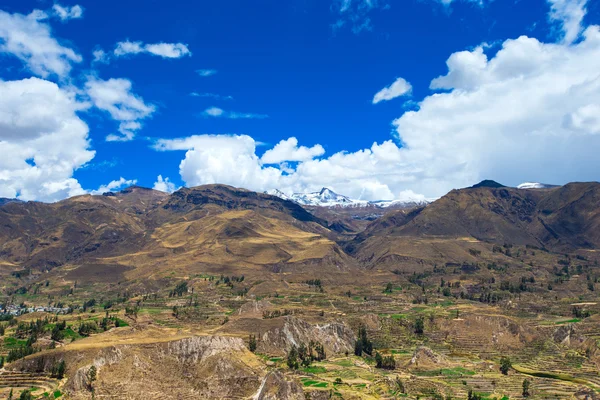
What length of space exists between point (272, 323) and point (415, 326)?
5554 centimetres

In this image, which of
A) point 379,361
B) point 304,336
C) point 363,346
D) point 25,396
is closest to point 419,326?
point 363,346

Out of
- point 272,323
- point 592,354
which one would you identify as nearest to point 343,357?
point 272,323

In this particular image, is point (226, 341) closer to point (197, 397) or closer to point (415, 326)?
point (197, 397)

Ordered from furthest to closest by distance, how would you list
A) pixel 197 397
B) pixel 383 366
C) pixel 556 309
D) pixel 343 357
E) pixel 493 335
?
pixel 556 309
pixel 493 335
pixel 343 357
pixel 383 366
pixel 197 397

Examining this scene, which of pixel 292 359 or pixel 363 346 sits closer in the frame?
pixel 292 359

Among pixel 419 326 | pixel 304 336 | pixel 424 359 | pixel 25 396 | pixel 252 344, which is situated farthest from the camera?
pixel 419 326

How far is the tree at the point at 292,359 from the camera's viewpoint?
120m

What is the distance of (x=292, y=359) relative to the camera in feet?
404

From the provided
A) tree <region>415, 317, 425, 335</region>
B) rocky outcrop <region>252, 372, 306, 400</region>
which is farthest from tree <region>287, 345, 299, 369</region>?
tree <region>415, 317, 425, 335</region>

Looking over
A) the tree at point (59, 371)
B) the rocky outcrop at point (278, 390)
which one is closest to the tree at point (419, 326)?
the rocky outcrop at point (278, 390)

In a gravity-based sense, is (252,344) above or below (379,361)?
above

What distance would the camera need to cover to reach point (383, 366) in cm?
12688

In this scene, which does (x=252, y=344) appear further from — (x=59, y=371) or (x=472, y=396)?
(x=472, y=396)

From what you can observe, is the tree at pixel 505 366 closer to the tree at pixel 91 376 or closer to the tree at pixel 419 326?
the tree at pixel 419 326
